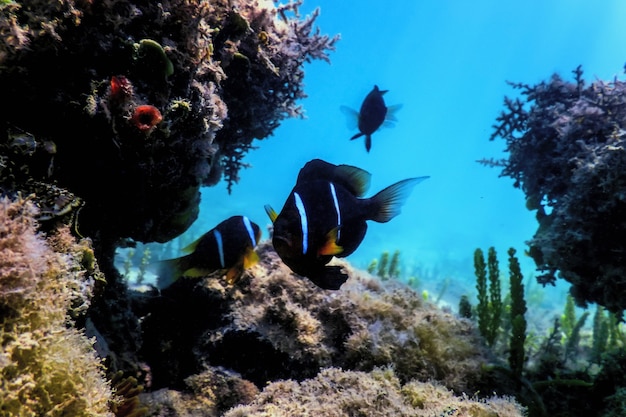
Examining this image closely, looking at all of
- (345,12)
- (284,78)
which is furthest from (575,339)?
(345,12)

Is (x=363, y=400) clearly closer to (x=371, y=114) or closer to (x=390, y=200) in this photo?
(x=390, y=200)

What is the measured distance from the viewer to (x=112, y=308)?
10.8ft

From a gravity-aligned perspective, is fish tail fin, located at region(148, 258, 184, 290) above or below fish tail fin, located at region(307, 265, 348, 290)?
above

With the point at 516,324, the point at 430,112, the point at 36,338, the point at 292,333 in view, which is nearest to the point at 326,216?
the point at 36,338

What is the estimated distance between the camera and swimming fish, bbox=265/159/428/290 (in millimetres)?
1811

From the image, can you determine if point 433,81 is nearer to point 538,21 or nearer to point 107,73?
point 538,21

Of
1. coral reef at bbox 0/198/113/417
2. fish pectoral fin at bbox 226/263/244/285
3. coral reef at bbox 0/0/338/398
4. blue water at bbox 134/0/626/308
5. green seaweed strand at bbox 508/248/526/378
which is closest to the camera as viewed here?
coral reef at bbox 0/198/113/417

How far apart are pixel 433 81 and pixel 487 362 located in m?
136

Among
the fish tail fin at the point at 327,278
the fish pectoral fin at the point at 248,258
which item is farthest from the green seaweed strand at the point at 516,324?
the fish pectoral fin at the point at 248,258

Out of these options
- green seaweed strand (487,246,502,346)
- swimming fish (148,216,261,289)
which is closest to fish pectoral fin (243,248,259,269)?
swimming fish (148,216,261,289)

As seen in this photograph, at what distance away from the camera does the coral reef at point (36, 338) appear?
63.1 inches

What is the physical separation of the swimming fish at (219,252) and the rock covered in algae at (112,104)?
0.50 m

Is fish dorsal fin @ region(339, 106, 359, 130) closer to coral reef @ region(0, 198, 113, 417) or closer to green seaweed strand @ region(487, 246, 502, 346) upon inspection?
green seaweed strand @ region(487, 246, 502, 346)

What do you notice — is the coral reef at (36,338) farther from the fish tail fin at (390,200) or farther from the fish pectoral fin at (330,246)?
the fish tail fin at (390,200)
